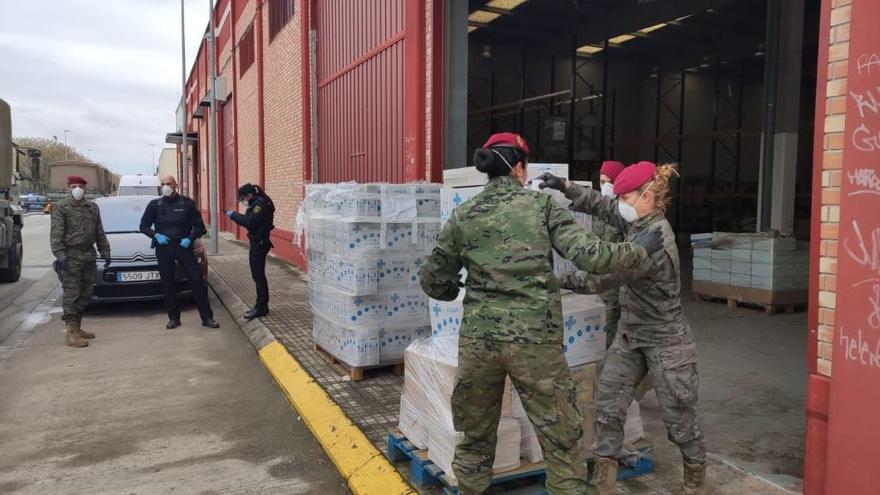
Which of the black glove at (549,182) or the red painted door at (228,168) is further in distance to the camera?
the red painted door at (228,168)

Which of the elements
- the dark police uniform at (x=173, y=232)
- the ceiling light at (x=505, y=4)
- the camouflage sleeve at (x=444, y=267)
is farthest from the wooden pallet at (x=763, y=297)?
the ceiling light at (x=505, y=4)

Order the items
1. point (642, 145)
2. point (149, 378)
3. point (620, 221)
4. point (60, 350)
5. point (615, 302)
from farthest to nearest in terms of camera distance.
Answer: point (642, 145) < point (60, 350) < point (149, 378) < point (615, 302) < point (620, 221)

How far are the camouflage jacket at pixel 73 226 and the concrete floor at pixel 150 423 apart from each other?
4.02ft

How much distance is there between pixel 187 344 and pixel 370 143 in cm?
398

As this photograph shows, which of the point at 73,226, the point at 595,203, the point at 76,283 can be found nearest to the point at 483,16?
the point at 73,226

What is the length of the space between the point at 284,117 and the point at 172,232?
714 centimetres

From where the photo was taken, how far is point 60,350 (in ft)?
23.8

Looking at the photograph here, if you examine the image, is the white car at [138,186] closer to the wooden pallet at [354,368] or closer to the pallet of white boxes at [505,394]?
the wooden pallet at [354,368]

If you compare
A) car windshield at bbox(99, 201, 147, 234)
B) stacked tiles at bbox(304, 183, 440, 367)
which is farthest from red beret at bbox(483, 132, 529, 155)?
car windshield at bbox(99, 201, 147, 234)

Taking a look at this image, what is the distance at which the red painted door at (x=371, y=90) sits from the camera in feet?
25.5

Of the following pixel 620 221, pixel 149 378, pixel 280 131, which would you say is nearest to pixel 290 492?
pixel 620 221

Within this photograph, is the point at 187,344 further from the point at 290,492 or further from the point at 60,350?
the point at 290,492

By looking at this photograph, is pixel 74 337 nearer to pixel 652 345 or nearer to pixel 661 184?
pixel 652 345

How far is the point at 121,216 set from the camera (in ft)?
32.9
